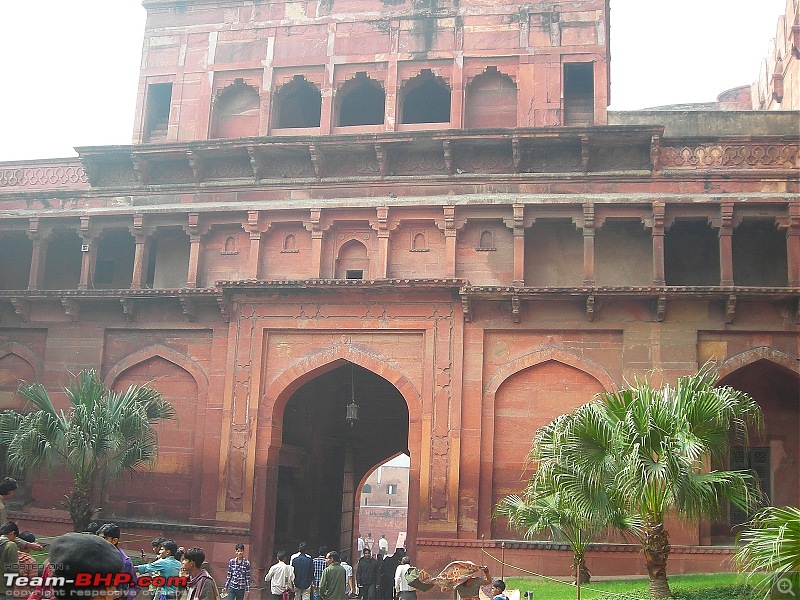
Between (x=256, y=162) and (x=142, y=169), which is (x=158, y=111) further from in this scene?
(x=256, y=162)

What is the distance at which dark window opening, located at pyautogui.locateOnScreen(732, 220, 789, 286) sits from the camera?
17531 millimetres

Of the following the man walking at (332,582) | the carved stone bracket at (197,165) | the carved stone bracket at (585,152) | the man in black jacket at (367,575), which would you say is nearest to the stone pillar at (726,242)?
the carved stone bracket at (585,152)

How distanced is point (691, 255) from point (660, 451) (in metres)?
8.42

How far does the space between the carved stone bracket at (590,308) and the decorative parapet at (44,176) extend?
35.7 ft

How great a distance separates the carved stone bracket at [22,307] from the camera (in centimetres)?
1914

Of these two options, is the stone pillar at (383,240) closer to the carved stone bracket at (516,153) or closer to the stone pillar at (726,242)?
the carved stone bracket at (516,153)

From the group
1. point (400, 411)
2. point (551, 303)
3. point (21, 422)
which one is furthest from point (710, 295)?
point (21, 422)

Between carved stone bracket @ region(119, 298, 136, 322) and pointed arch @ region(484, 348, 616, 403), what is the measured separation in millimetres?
7242

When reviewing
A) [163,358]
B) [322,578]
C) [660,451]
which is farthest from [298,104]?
[660,451]

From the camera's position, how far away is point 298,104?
68.1ft

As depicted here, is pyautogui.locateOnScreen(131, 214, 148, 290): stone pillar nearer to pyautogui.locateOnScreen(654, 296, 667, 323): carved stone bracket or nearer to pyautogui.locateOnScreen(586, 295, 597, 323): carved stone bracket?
pyautogui.locateOnScreen(586, 295, 597, 323): carved stone bracket

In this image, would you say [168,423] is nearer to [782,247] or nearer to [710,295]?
[710,295]

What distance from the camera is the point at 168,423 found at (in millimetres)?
18234

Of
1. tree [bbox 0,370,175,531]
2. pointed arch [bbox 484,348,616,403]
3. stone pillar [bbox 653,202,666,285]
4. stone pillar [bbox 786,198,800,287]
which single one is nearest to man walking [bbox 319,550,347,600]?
tree [bbox 0,370,175,531]
